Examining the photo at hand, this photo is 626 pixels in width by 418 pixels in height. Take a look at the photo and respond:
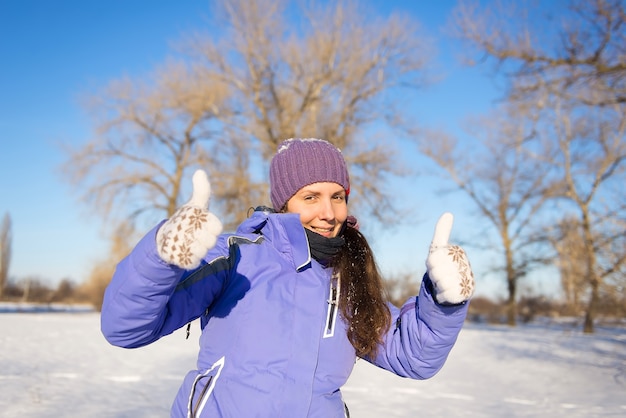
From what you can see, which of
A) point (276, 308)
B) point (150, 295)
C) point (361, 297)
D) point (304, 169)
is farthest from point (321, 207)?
point (150, 295)

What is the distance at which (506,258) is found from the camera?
21.0 m

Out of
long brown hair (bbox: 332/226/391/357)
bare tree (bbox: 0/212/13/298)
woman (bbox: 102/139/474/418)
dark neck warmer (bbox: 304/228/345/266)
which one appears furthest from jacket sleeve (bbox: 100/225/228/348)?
bare tree (bbox: 0/212/13/298)

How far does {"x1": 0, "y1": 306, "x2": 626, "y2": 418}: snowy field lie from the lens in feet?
17.1

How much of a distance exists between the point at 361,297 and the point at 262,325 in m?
0.38

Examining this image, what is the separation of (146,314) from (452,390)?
662 centimetres

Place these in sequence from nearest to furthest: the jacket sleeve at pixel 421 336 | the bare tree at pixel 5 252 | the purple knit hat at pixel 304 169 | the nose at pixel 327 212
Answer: the jacket sleeve at pixel 421 336 < the nose at pixel 327 212 < the purple knit hat at pixel 304 169 < the bare tree at pixel 5 252

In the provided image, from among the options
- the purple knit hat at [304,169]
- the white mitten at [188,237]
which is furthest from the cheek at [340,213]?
the white mitten at [188,237]

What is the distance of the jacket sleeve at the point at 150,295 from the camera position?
1.21 meters

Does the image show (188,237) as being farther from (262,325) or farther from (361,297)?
(361,297)

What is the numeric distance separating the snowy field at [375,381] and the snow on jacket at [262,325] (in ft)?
11.9

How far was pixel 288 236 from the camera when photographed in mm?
1601

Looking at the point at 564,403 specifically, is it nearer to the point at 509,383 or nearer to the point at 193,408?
the point at 509,383

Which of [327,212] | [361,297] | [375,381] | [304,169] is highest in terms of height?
[304,169]

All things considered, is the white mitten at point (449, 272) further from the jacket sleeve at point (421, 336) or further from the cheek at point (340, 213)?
the cheek at point (340, 213)
